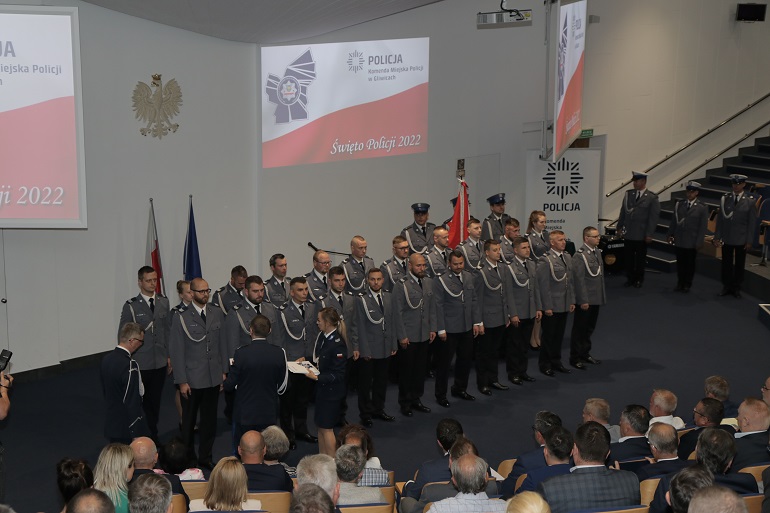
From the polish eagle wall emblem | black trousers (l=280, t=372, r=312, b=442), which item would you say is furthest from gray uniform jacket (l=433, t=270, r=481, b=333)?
the polish eagle wall emblem

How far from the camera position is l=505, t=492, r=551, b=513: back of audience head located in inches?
145

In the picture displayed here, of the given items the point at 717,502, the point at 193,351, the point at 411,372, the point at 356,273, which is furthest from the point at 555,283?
the point at 717,502

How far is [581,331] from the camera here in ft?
31.2

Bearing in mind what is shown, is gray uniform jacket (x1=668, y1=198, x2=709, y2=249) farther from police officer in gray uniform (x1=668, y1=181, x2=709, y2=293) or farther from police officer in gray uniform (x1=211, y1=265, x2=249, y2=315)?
police officer in gray uniform (x1=211, y1=265, x2=249, y2=315)

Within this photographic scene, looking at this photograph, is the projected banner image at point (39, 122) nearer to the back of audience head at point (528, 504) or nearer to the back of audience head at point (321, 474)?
the back of audience head at point (321, 474)

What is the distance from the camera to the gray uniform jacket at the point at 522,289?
29.6 ft

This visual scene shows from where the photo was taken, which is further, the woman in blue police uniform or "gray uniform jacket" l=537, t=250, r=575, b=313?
"gray uniform jacket" l=537, t=250, r=575, b=313

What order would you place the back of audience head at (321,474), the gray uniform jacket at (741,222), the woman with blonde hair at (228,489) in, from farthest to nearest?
1. the gray uniform jacket at (741,222)
2. the back of audience head at (321,474)
3. the woman with blonde hair at (228,489)

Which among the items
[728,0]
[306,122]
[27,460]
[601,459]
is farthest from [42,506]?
[728,0]

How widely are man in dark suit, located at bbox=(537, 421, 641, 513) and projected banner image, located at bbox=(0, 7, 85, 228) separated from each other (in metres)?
4.99

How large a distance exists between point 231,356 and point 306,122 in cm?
374

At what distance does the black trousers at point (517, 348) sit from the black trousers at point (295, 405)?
2292 millimetres

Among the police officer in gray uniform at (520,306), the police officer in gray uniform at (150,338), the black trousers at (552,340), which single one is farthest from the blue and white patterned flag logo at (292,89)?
the black trousers at (552,340)

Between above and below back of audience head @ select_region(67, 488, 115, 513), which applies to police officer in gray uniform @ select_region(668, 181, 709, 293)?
above
